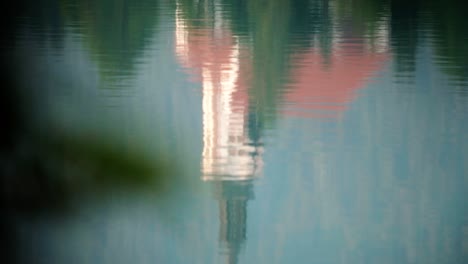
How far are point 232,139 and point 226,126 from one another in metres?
0.26

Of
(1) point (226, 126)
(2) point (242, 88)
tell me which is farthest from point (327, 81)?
(1) point (226, 126)

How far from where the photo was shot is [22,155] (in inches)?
19.1

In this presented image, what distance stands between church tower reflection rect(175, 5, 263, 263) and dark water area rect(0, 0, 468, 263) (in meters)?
0.01

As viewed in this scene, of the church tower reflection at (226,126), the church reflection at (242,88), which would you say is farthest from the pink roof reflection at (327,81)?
the church tower reflection at (226,126)

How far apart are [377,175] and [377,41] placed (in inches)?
181

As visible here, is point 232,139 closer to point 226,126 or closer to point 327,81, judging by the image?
point 226,126

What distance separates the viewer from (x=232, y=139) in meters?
3.74

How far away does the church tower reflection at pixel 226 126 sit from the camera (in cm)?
199

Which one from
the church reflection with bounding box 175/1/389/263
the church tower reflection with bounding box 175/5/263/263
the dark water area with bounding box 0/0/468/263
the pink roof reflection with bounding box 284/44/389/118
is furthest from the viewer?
the pink roof reflection with bounding box 284/44/389/118

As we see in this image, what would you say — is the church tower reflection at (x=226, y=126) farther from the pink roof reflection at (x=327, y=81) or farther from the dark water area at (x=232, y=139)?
the pink roof reflection at (x=327, y=81)

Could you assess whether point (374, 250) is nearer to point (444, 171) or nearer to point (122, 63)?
point (444, 171)

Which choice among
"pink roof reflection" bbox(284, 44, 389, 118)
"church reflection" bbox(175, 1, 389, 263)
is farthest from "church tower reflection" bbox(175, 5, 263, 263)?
"pink roof reflection" bbox(284, 44, 389, 118)

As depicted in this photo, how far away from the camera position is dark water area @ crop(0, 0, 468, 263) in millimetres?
481

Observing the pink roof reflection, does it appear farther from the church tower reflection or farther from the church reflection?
the church tower reflection
